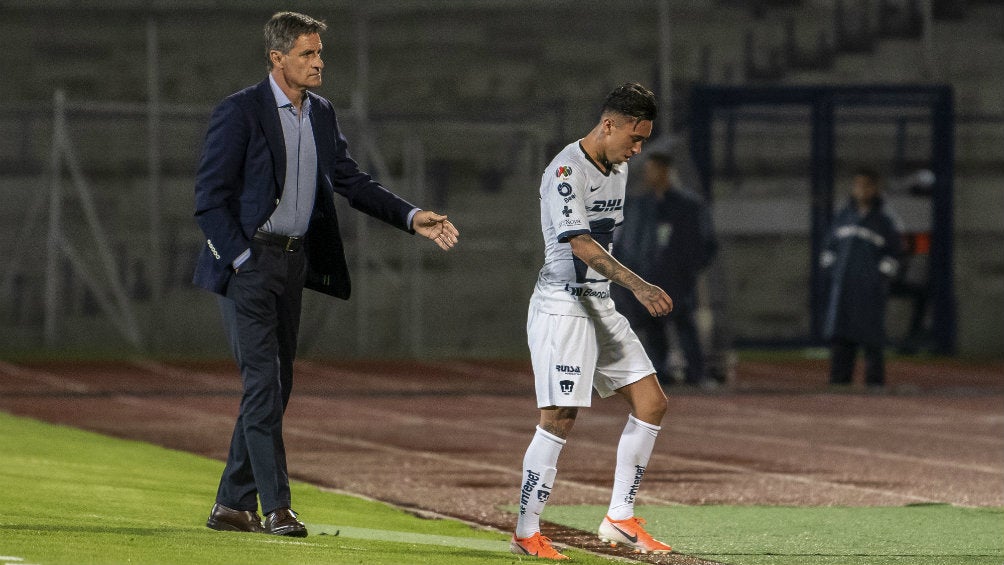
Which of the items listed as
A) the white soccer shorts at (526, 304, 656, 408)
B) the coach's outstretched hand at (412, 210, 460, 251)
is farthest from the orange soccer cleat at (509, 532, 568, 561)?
the coach's outstretched hand at (412, 210, 460, 251)

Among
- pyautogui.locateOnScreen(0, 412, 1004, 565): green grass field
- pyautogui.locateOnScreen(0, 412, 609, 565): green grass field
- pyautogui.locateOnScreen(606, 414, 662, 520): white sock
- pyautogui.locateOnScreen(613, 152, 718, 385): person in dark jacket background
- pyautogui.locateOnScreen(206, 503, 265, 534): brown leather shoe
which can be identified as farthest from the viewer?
pyautogui.locateOnScreen(613, 152, 718, 385): person in dark jacket background

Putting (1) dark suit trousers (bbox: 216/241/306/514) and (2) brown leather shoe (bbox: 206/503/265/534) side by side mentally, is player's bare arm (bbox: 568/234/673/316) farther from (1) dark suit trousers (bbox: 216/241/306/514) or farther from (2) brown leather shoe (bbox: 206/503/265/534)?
(2) brown leather shoe (bbox: 206/503/265/534)

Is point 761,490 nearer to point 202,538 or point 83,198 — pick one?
point 202,538

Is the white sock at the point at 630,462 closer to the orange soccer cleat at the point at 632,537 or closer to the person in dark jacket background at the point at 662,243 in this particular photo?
the orange soccer cleat at the point at 632,537

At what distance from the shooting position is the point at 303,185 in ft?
22.5

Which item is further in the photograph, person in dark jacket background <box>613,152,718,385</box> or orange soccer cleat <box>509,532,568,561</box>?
person in dark jacket background <box>613,152,718,385</box>

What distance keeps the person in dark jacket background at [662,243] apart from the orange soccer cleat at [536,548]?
8.92 meters

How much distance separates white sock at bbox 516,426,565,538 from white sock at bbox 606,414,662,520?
401 millimetres

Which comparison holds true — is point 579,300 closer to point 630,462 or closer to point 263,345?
point 630,462

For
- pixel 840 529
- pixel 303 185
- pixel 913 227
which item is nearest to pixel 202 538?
pixel 303 185

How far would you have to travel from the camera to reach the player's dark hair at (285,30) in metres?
6.75

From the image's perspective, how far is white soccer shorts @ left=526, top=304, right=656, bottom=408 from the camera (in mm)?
6855

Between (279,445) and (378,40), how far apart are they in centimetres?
1648

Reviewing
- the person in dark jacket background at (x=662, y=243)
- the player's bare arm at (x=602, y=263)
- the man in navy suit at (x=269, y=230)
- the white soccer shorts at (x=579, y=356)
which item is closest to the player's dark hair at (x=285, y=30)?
the man in navy suit at (x=269, y=230)
